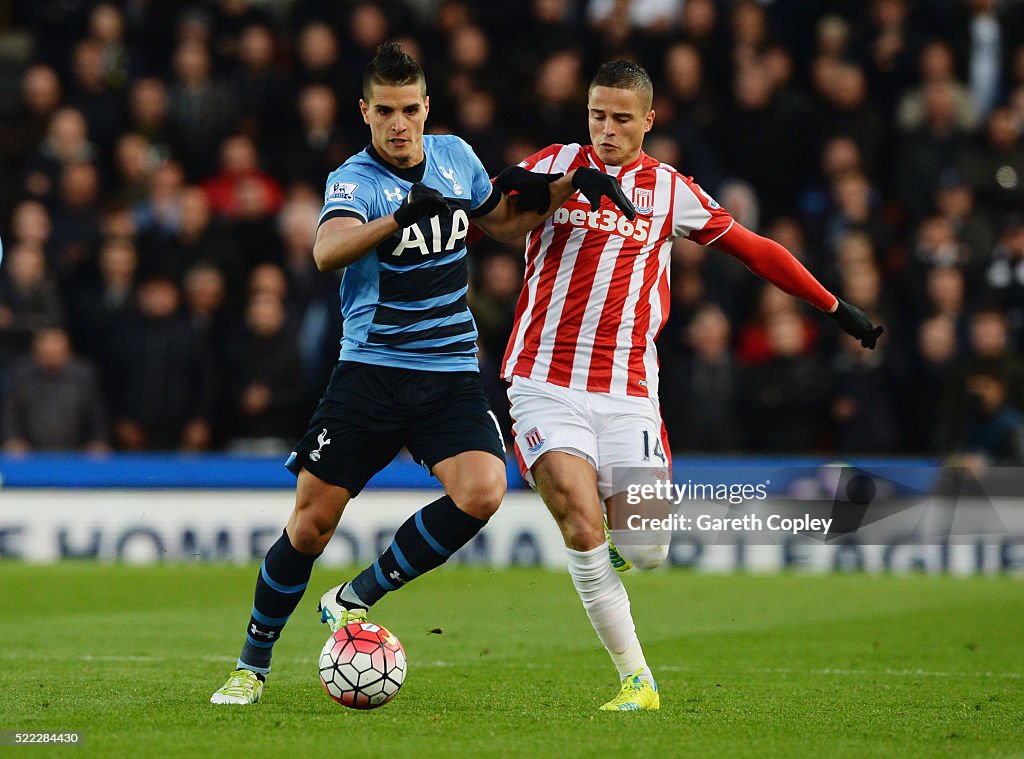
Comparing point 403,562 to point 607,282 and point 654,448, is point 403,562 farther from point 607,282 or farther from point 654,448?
point 607,282

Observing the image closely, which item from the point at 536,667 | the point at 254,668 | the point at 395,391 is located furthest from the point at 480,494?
the point at 536,667

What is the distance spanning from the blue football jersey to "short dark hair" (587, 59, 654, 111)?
71 centimetres

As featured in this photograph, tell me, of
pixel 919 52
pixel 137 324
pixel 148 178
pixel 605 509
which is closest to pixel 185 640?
pixel 605 509

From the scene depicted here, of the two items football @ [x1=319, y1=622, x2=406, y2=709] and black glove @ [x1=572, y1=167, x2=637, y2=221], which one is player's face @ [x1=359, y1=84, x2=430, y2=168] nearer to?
black glove @ [x1=572, y1=167, x2=637, y2=221]

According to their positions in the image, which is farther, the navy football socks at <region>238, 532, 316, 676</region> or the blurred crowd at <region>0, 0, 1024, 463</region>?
the blurred crowd at <region>0, 0, 1024, 463</region>

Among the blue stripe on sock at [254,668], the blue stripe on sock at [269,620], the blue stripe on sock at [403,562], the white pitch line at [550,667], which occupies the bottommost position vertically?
the white pitch line at [550,667]

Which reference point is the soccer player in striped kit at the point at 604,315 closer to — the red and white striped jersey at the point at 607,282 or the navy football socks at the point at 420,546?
the red and white striped jersey at the point at 607,282

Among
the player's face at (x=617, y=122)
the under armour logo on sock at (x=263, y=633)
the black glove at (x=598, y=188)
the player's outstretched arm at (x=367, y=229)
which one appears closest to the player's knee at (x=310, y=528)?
the under armour logo on sock at (x=263, y=633)

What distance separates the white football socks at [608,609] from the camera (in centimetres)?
656

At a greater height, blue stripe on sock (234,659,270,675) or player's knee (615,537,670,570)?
player's knee (615,537,670,570)

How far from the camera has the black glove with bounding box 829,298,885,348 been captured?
710cm

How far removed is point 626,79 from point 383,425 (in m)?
1.70

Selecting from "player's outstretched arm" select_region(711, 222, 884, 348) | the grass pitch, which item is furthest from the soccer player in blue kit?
"player's outstretched arm" select_region(711, 222, 884, 348)

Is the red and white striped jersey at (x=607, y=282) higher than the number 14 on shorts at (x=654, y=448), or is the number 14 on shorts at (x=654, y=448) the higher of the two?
the red and white striped jersey at (x=607, y=282)
